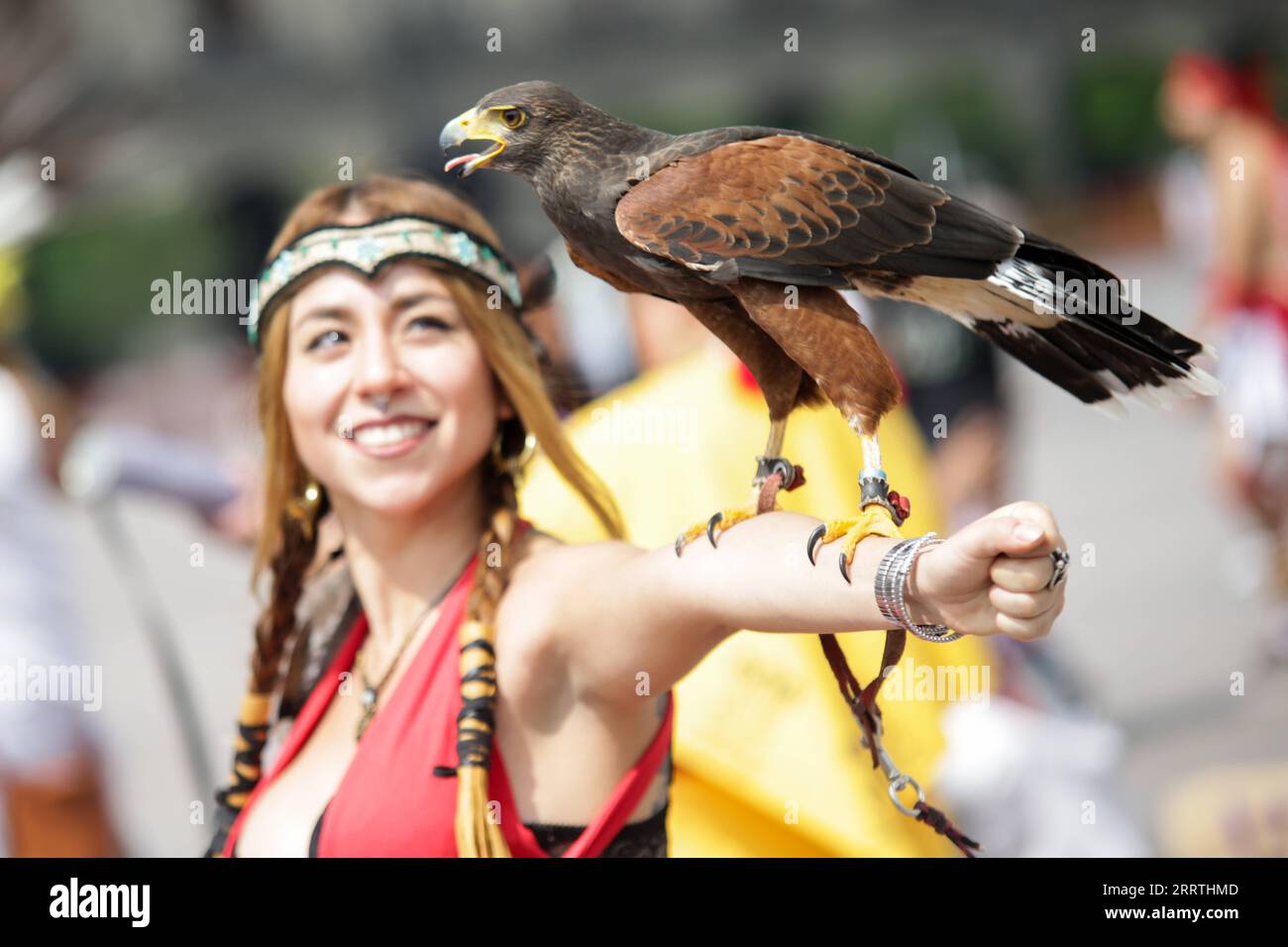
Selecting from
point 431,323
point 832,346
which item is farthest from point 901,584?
point 431,323

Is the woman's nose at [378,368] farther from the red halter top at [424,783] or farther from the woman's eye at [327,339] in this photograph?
the red halter top at [424,783]

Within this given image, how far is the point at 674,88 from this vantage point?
23938 millimetres

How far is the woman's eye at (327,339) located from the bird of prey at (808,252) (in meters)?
0.69

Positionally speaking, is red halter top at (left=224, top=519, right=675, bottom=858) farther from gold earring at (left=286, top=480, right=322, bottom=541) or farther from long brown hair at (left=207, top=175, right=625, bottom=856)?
gold earring at (left=286, top=480, right=322, bottom=541)

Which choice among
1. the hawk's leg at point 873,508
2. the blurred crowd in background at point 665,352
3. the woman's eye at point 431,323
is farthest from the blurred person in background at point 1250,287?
the hawk's leg at point 873,508

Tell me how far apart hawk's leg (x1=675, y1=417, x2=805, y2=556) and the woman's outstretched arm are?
0.02 meters

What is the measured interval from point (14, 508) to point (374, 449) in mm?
3067

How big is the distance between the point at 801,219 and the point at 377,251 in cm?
82

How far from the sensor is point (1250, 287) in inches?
256

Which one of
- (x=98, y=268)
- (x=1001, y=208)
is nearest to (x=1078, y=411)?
(x=1001, y=208)

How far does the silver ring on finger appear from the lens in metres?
1.26

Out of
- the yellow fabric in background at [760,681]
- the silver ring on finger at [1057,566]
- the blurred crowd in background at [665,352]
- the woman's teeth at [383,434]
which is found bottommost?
the blurred crowd in background at [665,352]

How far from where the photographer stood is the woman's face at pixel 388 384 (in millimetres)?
2080

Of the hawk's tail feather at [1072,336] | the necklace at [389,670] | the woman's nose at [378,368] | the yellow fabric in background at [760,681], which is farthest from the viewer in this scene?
the yellow fabric in background at [760,681]
